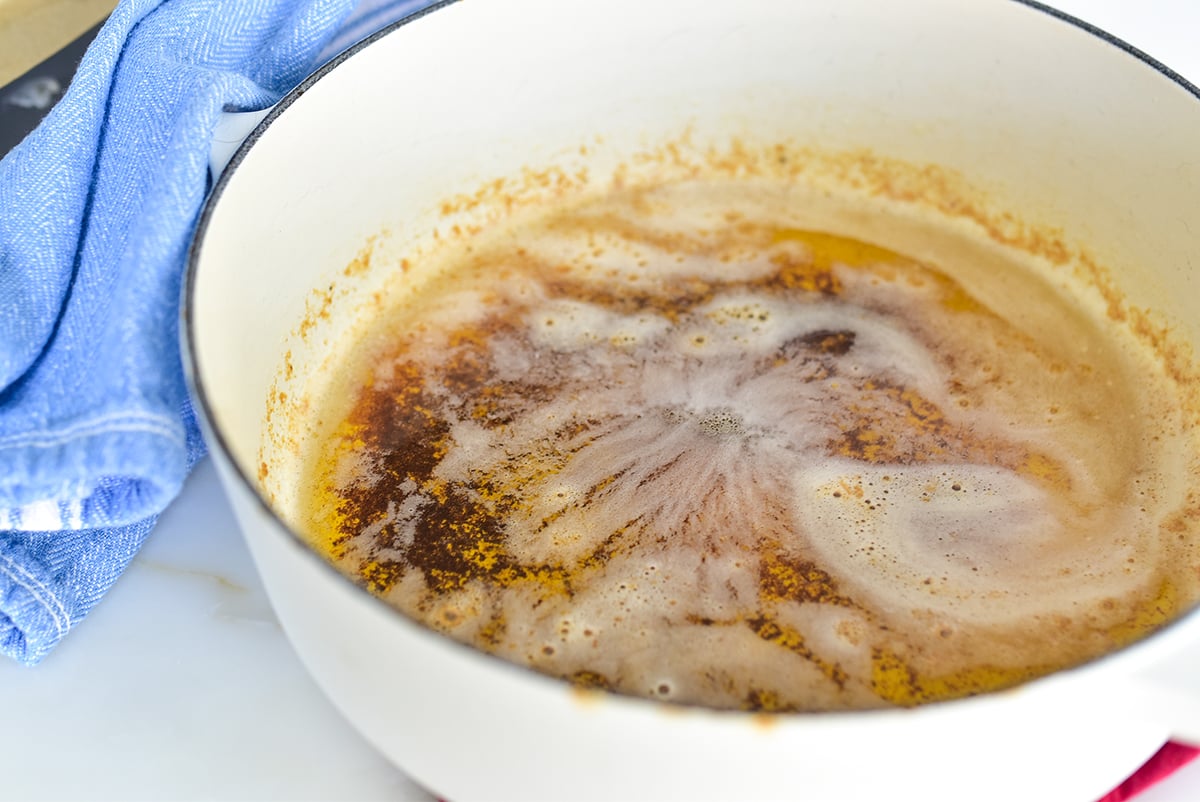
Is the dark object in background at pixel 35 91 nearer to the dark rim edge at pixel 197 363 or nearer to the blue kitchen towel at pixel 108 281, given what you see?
the blue kitchen towel at pixel 108 281

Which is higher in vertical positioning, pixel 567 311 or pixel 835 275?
pixel 835 275

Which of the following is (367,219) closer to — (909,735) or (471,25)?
(471,25)

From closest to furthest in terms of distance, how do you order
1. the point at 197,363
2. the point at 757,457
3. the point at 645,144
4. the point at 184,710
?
the point at 197,363
the point at 184,710
the point at 757,457
the point at 645,144

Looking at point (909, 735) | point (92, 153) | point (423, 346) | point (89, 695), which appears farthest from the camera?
point (423, 346)

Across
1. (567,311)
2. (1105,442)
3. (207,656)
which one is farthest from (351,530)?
(1105,442)

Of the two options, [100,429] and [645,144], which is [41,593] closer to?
[100,429]

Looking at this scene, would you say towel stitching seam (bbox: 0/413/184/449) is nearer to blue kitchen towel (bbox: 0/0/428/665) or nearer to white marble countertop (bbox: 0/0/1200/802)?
blue kitchen towel (bbox: 0/0/428/665)

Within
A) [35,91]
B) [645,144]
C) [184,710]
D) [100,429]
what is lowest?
[184,710]

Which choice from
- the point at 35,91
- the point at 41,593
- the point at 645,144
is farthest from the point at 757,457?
the point at 35,91
